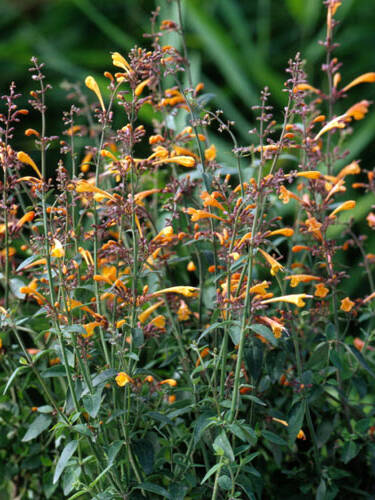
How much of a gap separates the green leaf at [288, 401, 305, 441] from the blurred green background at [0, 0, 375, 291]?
1.78 meters

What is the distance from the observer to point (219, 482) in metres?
1.00

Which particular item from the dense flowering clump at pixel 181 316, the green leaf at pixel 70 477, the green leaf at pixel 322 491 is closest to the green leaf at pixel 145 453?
the dense flowering clump at pixel 181 316

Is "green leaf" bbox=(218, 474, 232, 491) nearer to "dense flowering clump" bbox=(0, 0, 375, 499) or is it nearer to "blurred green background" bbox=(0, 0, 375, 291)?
"dense flowering clump" bbox=(0, 0, 375, 499)

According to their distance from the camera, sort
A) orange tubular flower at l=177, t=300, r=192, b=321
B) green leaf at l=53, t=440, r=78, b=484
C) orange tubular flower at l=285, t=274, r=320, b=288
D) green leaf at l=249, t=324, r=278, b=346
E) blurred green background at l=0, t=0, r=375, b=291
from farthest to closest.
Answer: blurred green background at l=0, t=0, r=375, b=291 < orange tubular flower at l=177, t=300, r=192, b=321 < orange tubular flower at l=285, t=274, r=320, b=288 < green leaf at l=53, t=440, r=78, b=484 < green leaf at l=249, t=324, r=278, b=346

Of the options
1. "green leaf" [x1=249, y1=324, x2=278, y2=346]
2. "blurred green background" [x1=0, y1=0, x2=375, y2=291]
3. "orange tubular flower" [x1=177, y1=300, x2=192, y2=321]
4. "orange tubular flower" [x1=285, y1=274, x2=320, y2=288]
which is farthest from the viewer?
"blurred green background" [x1=0, y1=0, x2=375, y2=291]

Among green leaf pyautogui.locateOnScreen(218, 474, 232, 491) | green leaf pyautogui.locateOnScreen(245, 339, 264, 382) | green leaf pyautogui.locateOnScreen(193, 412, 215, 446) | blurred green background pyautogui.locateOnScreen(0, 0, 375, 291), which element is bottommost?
green leaf pyautogui.locateOnScreen(218, 474, 232, 491)

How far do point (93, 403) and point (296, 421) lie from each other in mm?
383

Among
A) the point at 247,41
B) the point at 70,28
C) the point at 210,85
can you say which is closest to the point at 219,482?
the point at 210,85

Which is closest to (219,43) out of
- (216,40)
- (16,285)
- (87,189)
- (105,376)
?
(216,40)

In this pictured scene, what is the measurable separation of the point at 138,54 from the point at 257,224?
0.32 metres

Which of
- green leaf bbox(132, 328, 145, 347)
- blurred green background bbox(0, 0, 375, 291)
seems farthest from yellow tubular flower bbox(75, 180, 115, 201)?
blurred green background bbox(0, 0, 375, 291)

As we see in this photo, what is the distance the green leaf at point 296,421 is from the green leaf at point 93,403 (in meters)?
0.36

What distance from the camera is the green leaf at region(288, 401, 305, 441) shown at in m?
1.17

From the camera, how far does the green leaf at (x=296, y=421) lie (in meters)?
1.17
